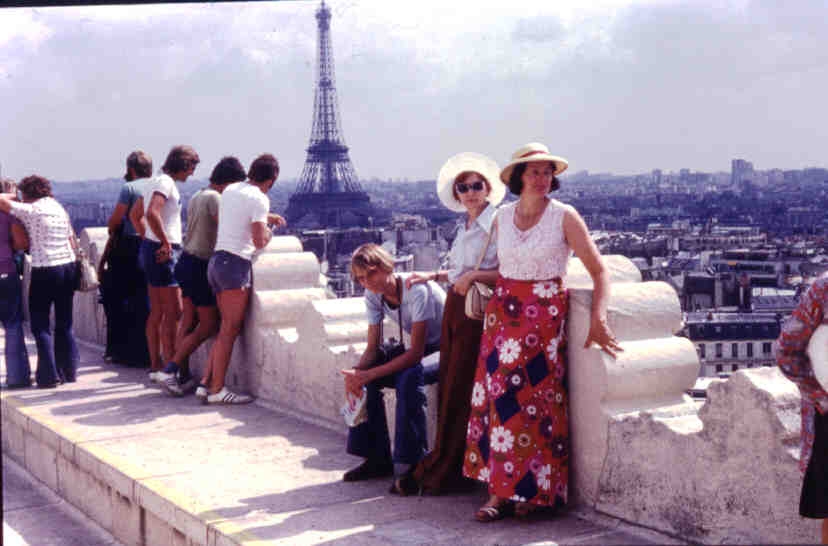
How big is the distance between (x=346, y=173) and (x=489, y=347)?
5355cm

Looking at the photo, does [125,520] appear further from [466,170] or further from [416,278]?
[466,170]

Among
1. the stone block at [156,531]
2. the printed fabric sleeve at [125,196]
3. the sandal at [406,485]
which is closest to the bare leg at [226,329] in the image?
the printed fabric sleeve at [125,196]

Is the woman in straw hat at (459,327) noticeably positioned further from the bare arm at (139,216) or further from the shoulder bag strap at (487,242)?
the bare arm at (139,216)

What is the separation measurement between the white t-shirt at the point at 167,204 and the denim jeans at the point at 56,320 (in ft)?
2.61

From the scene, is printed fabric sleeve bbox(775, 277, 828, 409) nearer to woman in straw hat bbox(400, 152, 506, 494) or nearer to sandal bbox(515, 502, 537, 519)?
sandal bbox(515, 502, 537, 519)

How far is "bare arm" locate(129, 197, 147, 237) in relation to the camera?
8250 mm

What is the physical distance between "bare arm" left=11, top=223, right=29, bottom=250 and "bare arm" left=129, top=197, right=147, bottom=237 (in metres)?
0.77

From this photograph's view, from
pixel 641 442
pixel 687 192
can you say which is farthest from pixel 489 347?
pixel 687 192

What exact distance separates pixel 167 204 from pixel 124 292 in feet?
5.05

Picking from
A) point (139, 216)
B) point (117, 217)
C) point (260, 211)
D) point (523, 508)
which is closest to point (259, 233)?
point (260, 211)

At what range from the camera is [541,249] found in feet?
15.4

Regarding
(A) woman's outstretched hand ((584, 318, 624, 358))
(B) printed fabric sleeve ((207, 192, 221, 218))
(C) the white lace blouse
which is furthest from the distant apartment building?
(C) the white lace blouse

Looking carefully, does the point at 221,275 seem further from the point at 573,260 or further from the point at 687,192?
the point at 687,192

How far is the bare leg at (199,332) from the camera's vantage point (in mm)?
7898
